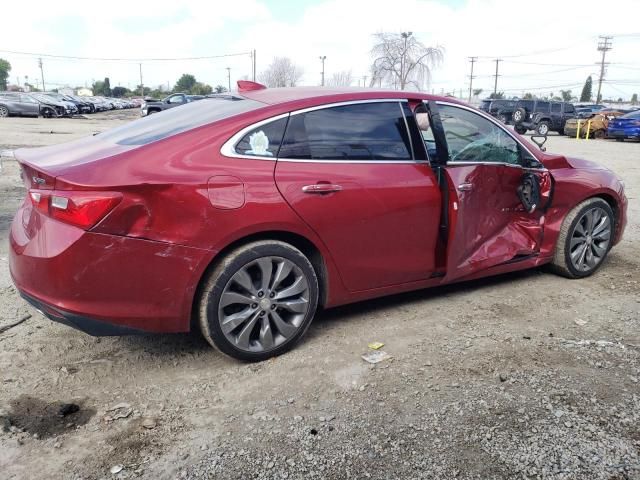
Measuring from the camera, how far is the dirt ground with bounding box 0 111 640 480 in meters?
2.41

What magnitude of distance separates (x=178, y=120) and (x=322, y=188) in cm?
103

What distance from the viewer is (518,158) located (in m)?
4.36

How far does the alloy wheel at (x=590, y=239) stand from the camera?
15.3 feet

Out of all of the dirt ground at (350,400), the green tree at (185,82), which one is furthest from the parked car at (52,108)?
the green tree at (185,82)

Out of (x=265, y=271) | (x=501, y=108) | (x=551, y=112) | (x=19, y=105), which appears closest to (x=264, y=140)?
(x=265, y=271)

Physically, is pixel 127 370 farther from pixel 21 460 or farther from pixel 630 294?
pixel 630 294

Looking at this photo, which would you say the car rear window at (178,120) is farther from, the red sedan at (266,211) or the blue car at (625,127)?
the blue car at (625,127)

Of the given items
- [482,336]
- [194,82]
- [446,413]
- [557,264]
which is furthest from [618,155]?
[194,82]

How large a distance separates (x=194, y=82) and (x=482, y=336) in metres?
111

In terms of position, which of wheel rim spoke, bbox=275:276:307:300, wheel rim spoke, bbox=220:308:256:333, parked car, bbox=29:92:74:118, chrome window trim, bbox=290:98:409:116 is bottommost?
wheel rim spoke, bbox=220:308:256:333

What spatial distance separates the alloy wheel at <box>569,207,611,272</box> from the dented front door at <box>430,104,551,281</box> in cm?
40

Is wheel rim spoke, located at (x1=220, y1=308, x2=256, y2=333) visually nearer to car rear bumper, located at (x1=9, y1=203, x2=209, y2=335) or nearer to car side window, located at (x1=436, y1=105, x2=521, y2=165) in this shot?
car rear bumper, located at (x1=9, y1=203, x2=209, y2=335)

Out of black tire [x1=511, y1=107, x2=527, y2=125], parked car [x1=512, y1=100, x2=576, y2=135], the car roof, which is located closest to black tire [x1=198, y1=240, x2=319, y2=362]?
the car roof

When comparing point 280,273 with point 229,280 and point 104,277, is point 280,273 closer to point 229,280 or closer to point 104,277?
point 229,280
